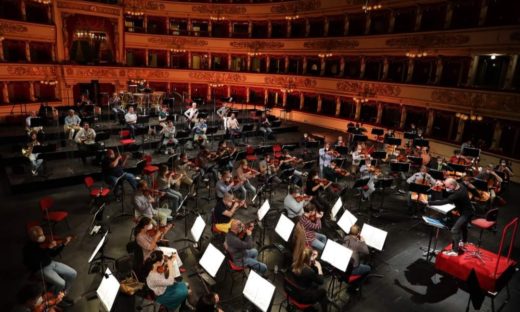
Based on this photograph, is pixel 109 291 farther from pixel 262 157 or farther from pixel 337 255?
pixel 262 157

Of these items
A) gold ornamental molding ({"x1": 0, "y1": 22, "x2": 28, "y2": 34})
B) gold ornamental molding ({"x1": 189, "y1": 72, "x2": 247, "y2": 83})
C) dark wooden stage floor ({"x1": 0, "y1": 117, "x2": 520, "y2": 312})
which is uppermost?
gold ornamental molding ({"x1": 0, "y1": 22, "x2": 28, "y2": 34})

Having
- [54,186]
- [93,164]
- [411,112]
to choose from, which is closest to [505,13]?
[411,112]

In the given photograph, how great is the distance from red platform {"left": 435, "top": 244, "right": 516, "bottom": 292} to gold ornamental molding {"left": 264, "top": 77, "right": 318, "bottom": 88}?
19.1 m

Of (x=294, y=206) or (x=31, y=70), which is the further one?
(x=31, y=70)

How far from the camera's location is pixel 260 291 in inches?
211

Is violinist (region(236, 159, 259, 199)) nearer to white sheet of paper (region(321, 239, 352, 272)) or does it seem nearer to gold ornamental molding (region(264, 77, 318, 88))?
white sheet of paper (region(321, 239, 352, 272))

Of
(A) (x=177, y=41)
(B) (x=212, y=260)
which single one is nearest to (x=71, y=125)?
(B) (x=212, y=260)

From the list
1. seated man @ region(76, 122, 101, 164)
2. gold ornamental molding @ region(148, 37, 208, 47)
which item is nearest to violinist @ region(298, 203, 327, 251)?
seated man @ region(76, 122, 101, 164)

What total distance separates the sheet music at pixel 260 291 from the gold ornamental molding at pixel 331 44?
67.3ft

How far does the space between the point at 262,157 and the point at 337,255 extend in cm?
1030

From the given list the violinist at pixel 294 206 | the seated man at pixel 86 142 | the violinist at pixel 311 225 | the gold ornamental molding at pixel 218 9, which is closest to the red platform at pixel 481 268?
the violinist at pixel 311 225

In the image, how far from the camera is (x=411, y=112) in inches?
815

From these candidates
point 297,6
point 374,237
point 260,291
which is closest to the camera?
point 260,291

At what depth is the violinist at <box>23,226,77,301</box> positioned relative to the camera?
19.0 feet
